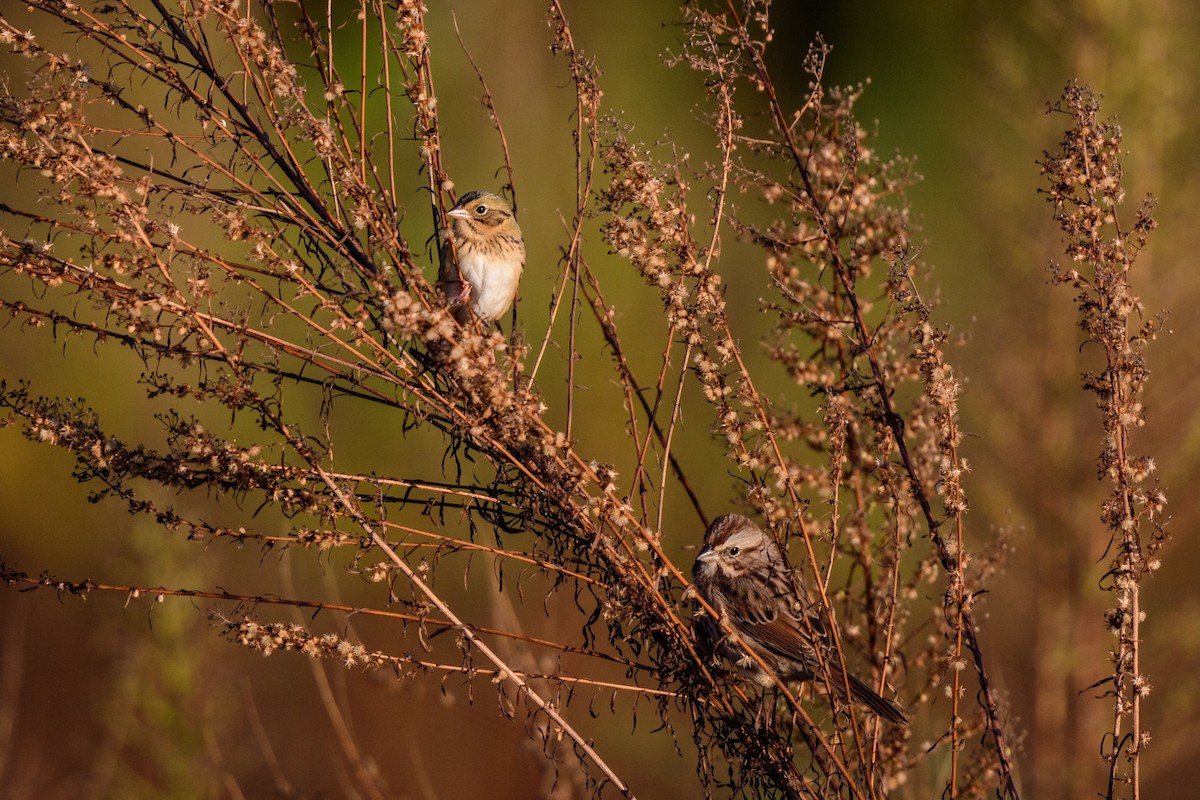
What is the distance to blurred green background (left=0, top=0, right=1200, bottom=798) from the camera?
4.39m

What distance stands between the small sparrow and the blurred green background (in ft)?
2.03

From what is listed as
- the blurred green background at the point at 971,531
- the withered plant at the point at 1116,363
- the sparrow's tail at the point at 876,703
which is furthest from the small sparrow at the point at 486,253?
the withered plant at the point at 1116,363

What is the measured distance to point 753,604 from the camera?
2.89 m

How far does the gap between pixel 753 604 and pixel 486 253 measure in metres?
1.40

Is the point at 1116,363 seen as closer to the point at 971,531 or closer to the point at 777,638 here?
the point at 777,638

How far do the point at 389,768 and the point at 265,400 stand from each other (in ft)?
16.4

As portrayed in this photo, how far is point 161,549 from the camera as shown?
12.7 ft

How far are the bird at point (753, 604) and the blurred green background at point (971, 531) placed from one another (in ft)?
5.14

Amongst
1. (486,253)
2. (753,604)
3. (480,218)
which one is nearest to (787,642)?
(753,604)

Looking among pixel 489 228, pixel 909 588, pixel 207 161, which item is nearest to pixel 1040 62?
pixel 489 228

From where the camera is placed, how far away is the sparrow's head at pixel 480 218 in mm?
3721

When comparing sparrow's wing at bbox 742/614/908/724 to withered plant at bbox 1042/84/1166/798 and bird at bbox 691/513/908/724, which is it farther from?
withered plant at bbox 1042/84/1166/798

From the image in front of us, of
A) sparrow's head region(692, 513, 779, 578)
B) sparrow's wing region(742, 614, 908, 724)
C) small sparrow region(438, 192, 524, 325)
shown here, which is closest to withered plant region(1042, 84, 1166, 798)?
sparrow's wing region(742, 614, 908, 724)

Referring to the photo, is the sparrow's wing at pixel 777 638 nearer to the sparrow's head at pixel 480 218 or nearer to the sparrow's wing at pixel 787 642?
the sparrow's wing at pixel 787 642
